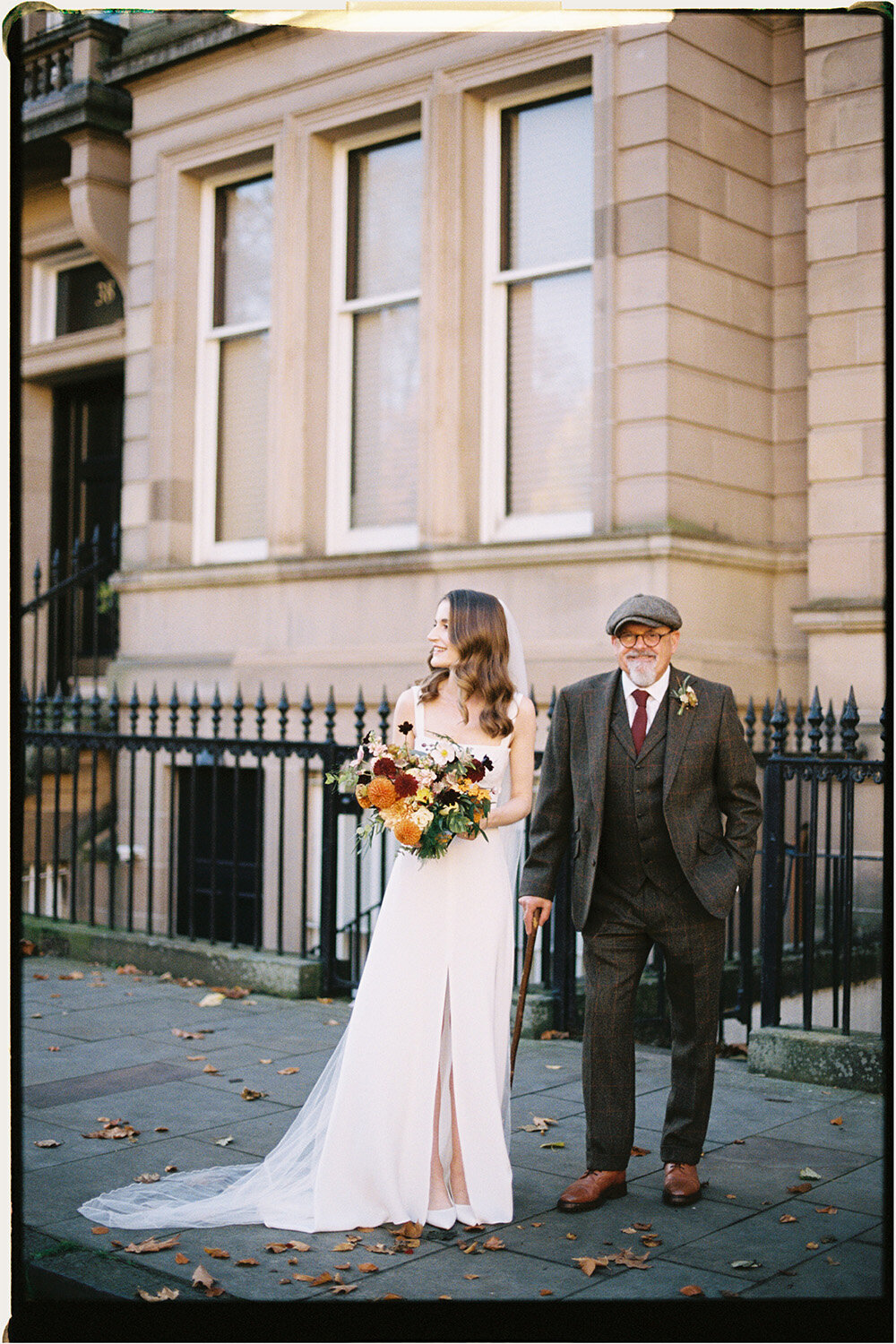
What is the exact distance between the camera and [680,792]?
4.93 m

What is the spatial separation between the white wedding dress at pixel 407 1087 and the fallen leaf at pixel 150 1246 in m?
0.13

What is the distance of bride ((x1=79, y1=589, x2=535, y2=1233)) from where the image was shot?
4.67m

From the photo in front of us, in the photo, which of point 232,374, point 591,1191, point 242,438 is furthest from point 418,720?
point 232,374

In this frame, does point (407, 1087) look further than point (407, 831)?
Yes

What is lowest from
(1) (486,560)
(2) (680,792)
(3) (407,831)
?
(3) (407,831)

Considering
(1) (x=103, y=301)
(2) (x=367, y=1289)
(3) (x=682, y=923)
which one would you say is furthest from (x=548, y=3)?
(1) (x=103, y=301)

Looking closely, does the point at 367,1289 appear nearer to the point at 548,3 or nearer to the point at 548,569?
the point at 548,3

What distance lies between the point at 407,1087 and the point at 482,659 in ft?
4.98

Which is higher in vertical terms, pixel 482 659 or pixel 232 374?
pixel 232 374

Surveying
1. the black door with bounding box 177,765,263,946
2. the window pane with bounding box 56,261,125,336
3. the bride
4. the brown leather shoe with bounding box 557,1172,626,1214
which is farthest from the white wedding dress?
the window pane with bounding box 56,261,125,336

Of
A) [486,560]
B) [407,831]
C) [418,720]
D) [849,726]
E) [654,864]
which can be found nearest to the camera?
[407,831]

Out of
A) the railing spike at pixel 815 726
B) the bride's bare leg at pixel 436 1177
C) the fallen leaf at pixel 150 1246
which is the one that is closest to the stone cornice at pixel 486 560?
the railing spike at pixel 815 726

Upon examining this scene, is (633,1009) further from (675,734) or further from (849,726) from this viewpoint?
(849,726)

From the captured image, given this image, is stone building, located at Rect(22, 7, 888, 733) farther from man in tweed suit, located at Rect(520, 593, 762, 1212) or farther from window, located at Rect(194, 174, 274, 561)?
man in tweed suit, located at Rect(520, 593, 762, 1212)
